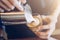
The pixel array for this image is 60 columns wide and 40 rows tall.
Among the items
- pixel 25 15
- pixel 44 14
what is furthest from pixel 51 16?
pixel 25 15

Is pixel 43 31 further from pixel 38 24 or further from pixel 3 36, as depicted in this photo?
pixel 3 36

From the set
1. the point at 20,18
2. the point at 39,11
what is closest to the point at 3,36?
the point at 20,18

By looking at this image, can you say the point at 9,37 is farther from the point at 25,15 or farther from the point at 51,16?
the point at 51,16

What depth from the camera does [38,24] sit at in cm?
84

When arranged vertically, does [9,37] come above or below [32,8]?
below

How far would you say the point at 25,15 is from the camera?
2.69 feet

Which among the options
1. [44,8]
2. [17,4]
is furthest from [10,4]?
[44,8]

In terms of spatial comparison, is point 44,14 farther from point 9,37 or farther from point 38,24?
point 9,37

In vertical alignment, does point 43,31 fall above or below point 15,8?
below

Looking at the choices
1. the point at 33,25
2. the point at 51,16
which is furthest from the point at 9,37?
the point at 51,16

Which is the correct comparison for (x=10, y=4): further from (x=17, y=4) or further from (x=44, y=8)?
(x=44, y=8)

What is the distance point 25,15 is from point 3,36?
0.17m

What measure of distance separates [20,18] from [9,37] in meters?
0.12

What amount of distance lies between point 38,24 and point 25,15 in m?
0.09
